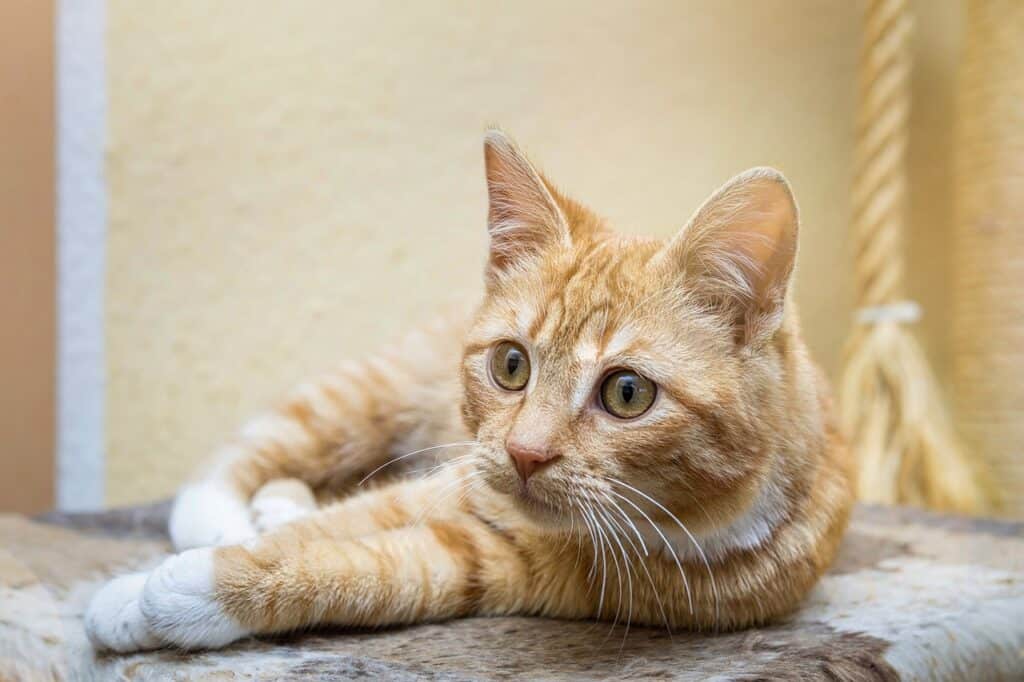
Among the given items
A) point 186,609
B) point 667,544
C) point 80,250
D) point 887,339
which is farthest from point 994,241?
point 80,250

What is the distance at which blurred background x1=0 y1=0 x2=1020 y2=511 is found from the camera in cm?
183

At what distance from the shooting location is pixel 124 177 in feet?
6.46

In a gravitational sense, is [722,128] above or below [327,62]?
below

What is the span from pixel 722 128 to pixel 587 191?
0.29m

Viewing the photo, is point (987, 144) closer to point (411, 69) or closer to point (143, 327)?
point (411, 69)

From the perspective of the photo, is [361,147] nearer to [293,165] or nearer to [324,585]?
[293,165]

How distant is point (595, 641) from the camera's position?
1.02 metres

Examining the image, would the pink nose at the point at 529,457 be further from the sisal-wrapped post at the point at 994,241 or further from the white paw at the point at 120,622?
the sisal-wrapped post at the point at 994,241

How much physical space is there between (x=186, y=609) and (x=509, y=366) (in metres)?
0.41

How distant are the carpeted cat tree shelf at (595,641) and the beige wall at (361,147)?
2.22 ft

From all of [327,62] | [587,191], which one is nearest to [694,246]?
[587,191]

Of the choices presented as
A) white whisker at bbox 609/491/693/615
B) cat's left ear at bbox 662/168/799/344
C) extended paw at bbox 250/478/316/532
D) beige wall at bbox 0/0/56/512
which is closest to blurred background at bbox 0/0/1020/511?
beige wall at bbox 0/0/56/512

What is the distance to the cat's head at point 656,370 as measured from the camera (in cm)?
92

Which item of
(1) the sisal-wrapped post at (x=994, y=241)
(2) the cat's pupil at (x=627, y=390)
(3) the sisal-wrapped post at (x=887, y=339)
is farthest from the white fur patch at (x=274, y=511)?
(1) the sisal-wrapped post at (x=994, y=241)
